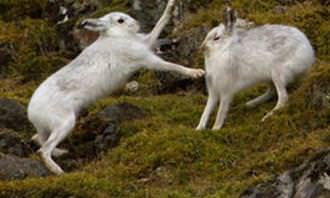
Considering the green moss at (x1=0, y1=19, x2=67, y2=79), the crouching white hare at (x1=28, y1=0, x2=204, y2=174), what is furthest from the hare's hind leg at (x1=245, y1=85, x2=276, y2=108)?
the green moss at (x1=0, y1=19, x2=67, y2=79)

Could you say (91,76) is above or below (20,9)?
above

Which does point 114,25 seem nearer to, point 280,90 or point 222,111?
point 222,111

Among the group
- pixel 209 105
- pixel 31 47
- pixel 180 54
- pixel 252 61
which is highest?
pixel 252 61

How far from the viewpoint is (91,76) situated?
13.8m

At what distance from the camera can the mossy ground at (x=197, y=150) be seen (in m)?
11.4

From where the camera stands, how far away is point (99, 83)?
13.8 meters

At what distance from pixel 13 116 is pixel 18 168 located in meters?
2.70

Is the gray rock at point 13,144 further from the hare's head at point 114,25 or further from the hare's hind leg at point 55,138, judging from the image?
the hare's head at point 114,25

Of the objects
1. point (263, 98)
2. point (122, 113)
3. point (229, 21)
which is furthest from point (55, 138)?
point (263, 98)

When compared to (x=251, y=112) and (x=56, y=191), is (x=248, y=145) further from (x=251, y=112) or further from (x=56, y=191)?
(x=56, y=191)

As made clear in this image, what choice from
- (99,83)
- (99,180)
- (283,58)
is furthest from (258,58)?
(99,180)

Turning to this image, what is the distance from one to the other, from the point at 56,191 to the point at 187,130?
2.76 metres

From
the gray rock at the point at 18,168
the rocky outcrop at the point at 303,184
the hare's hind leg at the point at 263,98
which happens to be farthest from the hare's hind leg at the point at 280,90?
the rocky outcrop at the point at 303,184

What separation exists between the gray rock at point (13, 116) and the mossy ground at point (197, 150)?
0.98 metres
